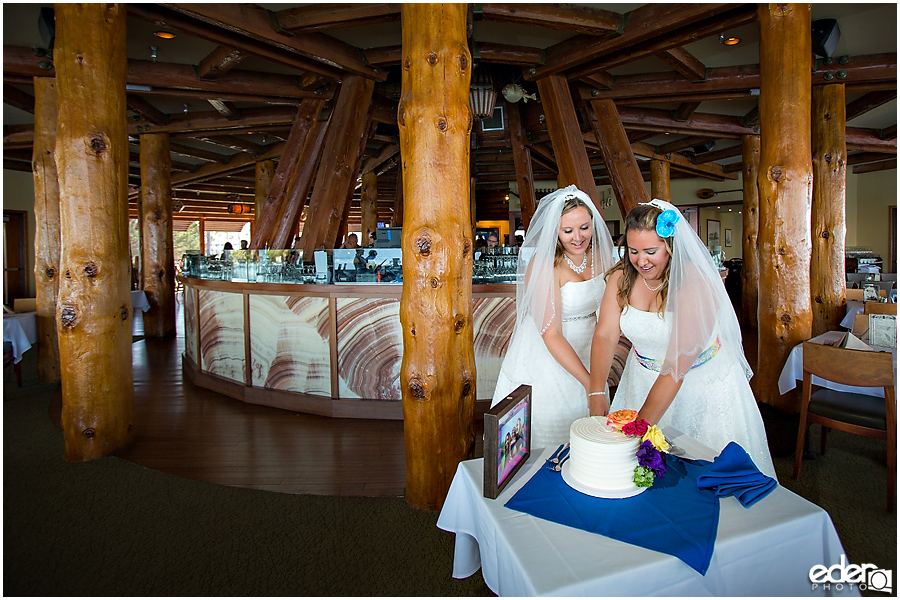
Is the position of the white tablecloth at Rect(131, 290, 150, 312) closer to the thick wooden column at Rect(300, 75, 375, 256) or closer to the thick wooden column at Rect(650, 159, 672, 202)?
the thick wooden column at Rect(300, 75, 375, 256)

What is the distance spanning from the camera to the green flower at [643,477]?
141 cm

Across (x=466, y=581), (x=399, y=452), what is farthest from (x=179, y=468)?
(x=466, y=581)

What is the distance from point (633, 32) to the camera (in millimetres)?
4539

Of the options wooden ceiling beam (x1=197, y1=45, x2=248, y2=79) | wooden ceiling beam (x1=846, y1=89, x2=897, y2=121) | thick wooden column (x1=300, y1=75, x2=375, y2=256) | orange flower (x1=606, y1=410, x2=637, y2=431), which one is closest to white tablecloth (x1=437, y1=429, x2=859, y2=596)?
orange flower (x1=606, y1=410, x2=637, y2=431)

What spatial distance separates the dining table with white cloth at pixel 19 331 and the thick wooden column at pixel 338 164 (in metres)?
2.97

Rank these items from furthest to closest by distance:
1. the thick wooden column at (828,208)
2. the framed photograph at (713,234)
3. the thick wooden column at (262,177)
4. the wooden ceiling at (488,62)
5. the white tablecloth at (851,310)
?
1. the framed photograph at (713,234)
2. the thick wooden column at (262,177)
3. the thick wooden column at (828,208)
4. the white tablecloth at (851,310)
5. the wooden ceiling at (488,62)

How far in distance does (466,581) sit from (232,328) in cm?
369

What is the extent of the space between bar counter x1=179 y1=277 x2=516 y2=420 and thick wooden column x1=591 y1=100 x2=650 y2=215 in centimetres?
360

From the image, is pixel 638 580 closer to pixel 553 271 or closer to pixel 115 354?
pixel 553 271

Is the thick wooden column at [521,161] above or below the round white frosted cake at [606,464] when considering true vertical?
above

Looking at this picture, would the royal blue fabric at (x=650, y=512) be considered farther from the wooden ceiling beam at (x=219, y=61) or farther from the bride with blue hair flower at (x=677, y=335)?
the wooden ceiling beam at (x=219, y=61)

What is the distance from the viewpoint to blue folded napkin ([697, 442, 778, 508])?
1.36 m

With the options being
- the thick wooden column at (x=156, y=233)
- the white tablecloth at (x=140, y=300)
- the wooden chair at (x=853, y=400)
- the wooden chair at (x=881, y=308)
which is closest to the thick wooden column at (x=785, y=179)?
the wooden chair at (x=881, y=308)

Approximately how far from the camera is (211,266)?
564cm
